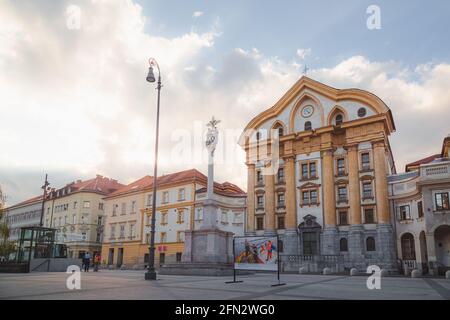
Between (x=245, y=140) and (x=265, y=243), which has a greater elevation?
(x=245, y=140)

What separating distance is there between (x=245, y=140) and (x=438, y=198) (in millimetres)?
26377

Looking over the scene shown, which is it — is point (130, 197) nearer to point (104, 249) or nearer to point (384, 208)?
point (104, 249)

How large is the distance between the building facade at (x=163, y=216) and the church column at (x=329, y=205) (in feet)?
47.4

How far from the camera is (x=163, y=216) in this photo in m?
56.2

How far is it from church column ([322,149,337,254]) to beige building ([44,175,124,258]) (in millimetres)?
43369

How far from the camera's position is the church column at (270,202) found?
47.2m

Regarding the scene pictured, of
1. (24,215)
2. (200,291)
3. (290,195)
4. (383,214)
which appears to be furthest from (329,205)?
(24,215)

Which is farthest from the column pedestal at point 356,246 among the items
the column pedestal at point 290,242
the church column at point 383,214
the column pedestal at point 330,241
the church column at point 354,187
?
the column pedestal at point 290,242

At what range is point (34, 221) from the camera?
266ft

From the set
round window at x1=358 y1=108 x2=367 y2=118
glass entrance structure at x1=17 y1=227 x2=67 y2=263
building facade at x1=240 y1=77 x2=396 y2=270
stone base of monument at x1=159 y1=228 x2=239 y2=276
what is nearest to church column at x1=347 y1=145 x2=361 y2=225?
building facade at x1=240 y1=77 x2=396 y2=270

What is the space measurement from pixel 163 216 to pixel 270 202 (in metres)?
18.0

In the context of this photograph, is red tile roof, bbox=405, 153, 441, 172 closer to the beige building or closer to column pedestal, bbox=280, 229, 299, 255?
column pedestal, bbox=280, 229, 299, 255

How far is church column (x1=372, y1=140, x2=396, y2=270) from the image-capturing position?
37.5 meters

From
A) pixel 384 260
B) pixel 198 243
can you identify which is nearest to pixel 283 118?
pixel 384 260
